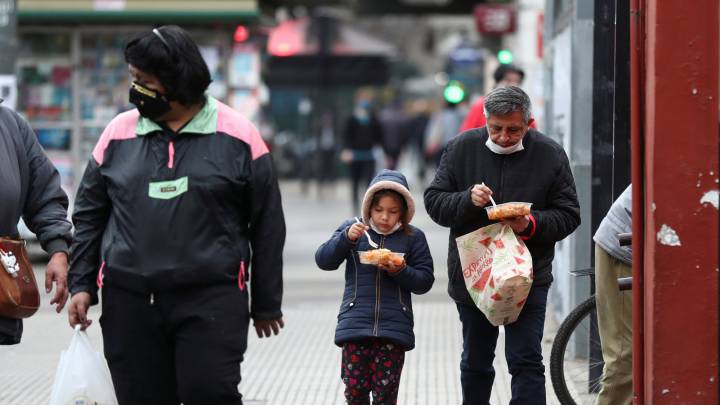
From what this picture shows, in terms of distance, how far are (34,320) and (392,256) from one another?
586 centimetres

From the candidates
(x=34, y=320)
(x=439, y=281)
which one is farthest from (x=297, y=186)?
(x=34, y=320)

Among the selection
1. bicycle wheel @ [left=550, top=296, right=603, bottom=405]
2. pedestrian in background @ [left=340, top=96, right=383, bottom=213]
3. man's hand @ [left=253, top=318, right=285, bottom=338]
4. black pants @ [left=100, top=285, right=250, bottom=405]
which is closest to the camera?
black pants @ [left=100, top=285, right=250, bottom=405]

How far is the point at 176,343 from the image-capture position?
474 centimetres

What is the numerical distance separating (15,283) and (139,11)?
37.0ft

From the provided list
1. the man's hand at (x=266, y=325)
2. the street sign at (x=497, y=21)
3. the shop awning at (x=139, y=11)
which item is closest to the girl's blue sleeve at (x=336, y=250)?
the man's hand at (x=266, y=325)

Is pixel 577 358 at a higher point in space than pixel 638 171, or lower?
lower

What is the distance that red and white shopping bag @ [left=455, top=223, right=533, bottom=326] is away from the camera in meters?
5.74

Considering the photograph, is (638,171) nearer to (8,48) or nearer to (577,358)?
(577,358)

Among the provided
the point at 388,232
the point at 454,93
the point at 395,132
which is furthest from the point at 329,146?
the point at 388,232

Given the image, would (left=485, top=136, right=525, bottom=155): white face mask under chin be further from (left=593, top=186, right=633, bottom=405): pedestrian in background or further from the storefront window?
the storefront window

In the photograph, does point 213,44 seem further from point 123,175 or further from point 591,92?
point 123,175

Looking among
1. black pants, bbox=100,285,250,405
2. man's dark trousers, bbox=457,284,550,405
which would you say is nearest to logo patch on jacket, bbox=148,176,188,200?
black pants, bbox=100,285,250,405

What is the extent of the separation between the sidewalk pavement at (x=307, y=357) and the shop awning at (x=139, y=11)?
3627 mm

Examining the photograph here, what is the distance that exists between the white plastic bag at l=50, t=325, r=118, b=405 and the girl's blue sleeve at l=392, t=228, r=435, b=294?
1.56 meters
